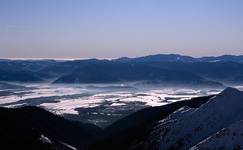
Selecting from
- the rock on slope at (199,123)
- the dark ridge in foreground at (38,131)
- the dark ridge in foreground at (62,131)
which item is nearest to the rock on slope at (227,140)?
the rock on slope at (199,123)

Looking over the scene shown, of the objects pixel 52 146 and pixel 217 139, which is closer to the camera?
pixel 217 139

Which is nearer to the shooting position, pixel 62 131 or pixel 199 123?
pixel 199 123

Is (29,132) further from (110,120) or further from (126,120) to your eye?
(110,120)

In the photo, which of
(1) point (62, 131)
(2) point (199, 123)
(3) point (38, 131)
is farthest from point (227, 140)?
(1) point (62, 131)

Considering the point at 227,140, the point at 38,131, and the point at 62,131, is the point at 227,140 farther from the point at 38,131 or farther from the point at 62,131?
the point at 62,131

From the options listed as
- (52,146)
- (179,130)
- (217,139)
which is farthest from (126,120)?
(217,139)

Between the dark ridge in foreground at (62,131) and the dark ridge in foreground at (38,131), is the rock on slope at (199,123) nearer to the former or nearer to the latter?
the dark ridge in foreground at (62,131)
